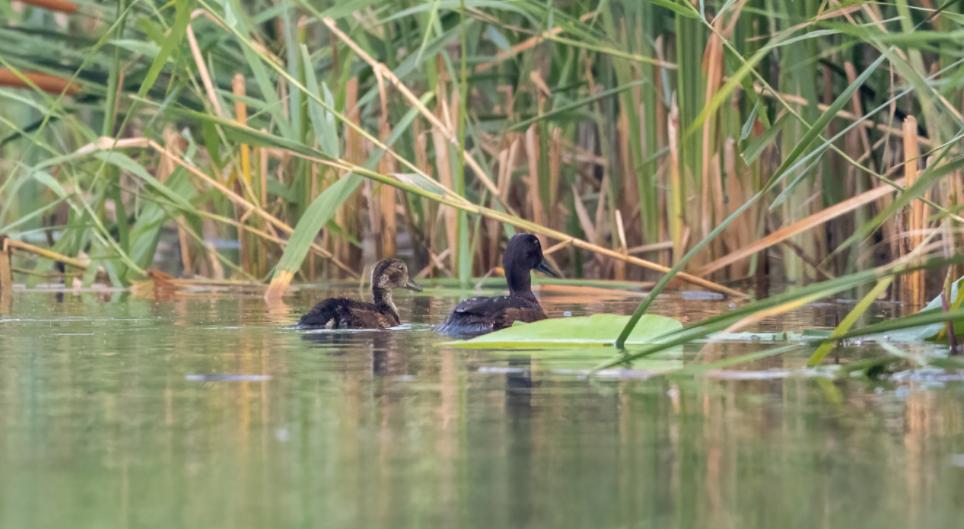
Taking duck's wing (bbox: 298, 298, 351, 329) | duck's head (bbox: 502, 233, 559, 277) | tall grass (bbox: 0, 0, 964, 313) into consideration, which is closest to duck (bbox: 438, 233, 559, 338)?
duck's head (bbox: 502, 233, 559, 277)

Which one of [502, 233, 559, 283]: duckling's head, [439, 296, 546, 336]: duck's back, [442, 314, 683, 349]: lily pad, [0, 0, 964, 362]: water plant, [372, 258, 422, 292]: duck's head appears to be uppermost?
[0, 0, 964, 362]: water plant

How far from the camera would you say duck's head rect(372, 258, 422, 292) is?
7871mm

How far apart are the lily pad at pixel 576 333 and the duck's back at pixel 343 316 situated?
4.09 ft

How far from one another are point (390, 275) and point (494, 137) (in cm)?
243

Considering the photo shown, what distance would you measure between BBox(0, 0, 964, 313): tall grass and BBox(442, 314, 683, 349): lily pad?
1.33 metres

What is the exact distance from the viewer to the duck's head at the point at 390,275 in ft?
25.8

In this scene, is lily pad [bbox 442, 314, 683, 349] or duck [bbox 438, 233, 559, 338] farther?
duck [bbox 438, 233, 559, 338]

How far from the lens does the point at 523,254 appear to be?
8.12m

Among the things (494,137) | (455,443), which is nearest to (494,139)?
(494,137)

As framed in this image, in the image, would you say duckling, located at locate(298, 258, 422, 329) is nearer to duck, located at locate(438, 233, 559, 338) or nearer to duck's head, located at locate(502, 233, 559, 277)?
duck, located at locate(438, 233, 559, 338)

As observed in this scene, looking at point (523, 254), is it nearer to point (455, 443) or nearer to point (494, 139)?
point (494, 139)

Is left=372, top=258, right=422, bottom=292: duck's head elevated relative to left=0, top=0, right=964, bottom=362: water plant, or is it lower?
lower

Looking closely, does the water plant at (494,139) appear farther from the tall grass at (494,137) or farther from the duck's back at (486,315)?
the duck's back at (486,315)

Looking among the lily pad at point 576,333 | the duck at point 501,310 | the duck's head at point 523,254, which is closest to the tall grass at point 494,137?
the duck's head at point 523,254
